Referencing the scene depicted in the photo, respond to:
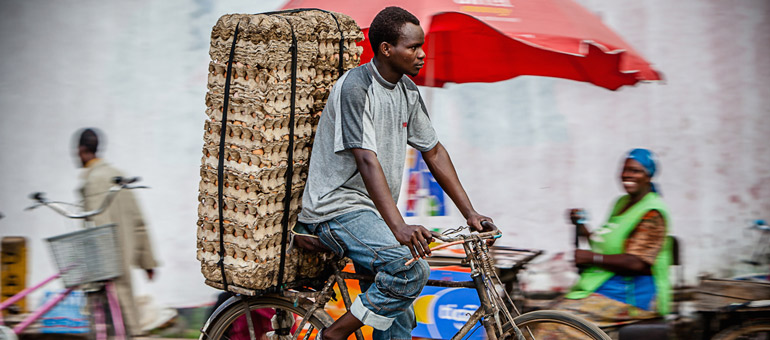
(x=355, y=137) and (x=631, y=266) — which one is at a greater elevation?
(x=355, y=137)

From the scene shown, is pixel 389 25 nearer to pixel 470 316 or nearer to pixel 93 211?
pixel 470 316

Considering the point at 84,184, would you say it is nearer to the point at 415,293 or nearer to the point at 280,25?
the point at 280,25

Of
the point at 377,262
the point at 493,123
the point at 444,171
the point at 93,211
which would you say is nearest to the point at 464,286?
the point at 377,262

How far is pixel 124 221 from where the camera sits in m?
4.76

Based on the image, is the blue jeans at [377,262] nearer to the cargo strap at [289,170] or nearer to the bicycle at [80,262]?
the cargo strap at [289,170]

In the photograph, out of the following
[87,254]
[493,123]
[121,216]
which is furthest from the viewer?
[493,123]

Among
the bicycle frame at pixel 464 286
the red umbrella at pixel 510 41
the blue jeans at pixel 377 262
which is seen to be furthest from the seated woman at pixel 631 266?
the blue jeans at pixel 377 262

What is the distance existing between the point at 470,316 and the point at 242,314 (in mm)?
1066

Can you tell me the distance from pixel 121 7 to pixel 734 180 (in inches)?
189

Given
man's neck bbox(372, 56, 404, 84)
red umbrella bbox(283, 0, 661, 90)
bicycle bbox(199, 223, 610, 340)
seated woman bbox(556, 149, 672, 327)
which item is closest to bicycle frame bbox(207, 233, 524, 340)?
bicycle bbox(199, 223, 610, 340)

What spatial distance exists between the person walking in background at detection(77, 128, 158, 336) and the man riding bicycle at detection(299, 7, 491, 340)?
2.16 meters

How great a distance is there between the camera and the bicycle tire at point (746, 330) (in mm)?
3607

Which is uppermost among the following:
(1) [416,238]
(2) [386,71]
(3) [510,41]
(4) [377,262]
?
(3) [510,41]

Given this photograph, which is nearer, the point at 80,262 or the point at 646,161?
the point at 80,262
